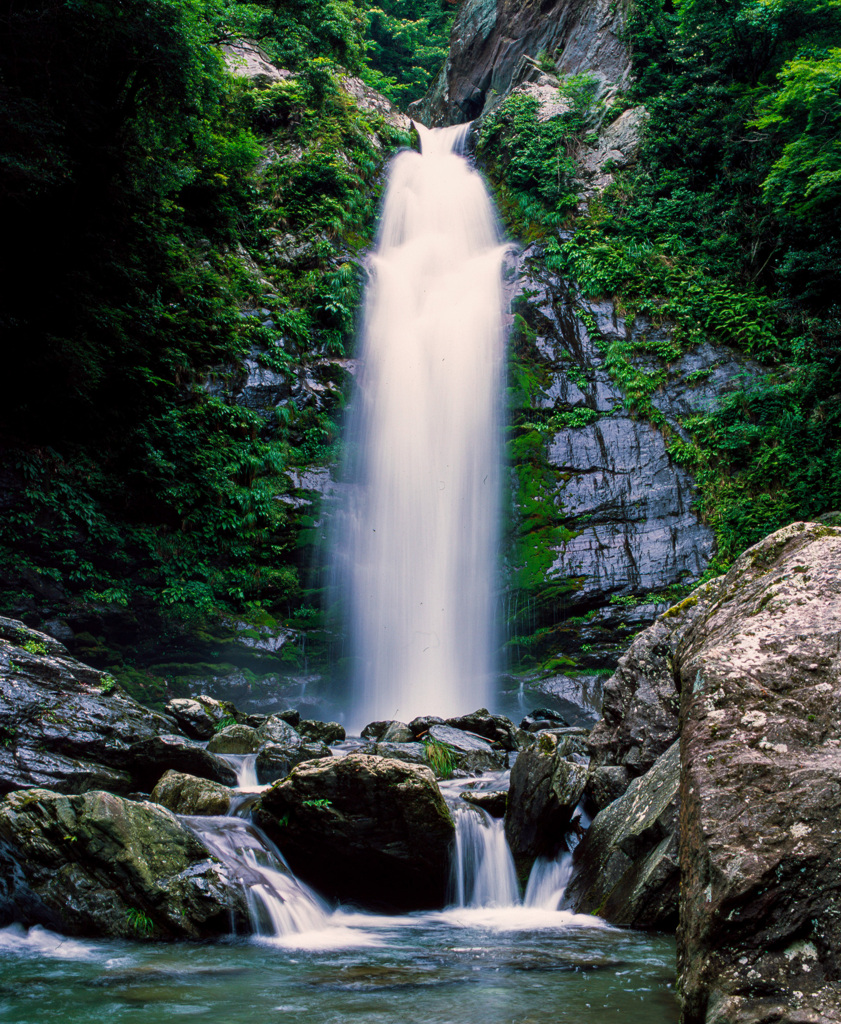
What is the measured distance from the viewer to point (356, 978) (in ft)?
12.0

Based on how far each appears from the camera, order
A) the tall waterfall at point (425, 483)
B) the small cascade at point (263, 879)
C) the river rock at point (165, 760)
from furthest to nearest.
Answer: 1. the tall waterfall at point (425, 483)
2. the river rock at point (165, 760)
3. the small cascade at point (263, 879)

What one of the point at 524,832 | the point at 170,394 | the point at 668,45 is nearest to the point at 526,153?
the point at 668,45

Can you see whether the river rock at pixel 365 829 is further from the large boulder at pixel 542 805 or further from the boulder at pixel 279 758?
the boulder at pixel 279 758

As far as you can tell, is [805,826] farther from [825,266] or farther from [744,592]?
[825,266]

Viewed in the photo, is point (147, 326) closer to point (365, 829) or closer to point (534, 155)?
point (365, 829)

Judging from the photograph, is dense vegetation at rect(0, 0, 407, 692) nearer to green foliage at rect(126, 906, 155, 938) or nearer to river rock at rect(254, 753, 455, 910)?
river rock at rect(254, 753, 455, 910)

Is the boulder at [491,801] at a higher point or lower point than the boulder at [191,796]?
lower

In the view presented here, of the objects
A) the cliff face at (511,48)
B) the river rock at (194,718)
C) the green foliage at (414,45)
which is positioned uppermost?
the green foliage at (414,45)

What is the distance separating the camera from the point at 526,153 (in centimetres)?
1962

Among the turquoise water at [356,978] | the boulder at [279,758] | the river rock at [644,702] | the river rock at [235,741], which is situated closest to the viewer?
the turquoise water at [356,978]

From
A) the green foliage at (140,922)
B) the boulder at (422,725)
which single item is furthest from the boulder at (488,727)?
the green foliage at (140,922)

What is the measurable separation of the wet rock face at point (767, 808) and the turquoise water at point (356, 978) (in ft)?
3.11

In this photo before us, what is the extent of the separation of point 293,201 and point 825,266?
1392cm

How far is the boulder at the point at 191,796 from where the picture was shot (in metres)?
5.72
